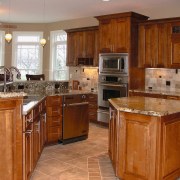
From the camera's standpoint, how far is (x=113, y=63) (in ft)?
22.5

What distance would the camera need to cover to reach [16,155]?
10.2 ft

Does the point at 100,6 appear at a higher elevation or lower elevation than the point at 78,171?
higher

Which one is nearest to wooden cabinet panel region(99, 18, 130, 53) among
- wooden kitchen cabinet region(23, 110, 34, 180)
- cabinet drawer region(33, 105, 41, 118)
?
cabinet drawer region(33, 105, 41, 118)

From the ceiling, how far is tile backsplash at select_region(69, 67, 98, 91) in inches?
60.3

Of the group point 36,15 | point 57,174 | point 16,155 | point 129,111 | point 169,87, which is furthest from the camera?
point 36,15

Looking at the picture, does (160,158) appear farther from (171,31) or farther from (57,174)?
(171,31)

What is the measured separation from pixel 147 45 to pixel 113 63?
0.87m

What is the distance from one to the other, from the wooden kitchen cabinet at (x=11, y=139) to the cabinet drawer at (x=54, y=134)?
2.03 meters

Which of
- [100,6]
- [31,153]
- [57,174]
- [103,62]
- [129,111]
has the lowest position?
[57,174]

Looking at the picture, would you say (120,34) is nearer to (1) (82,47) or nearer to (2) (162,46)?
(2) (162,46)

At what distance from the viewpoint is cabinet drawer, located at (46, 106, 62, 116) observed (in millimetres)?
5123

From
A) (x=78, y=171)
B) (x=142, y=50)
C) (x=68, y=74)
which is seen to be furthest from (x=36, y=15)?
(x=78, y=171)

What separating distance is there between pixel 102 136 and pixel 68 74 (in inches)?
131

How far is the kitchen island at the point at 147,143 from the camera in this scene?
10.6 feet
